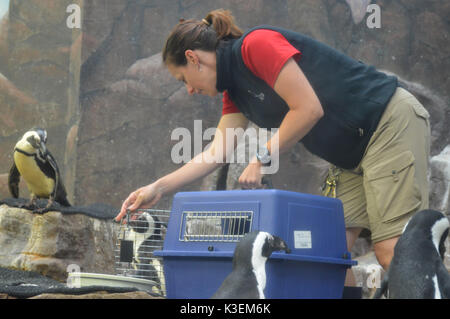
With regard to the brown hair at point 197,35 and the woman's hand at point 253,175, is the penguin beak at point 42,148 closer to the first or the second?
the brown hair at point 197,35

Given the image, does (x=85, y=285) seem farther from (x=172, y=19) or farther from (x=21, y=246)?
(x=172, y=19)

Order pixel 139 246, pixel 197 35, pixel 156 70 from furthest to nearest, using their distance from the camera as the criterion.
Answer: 1. pixel 156 70
2. pixel 139 246
3. pixel 197 35

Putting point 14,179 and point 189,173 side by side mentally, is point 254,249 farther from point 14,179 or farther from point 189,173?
point 14,179

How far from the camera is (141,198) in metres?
2.16

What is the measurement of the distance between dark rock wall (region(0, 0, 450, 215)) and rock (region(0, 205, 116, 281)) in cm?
96

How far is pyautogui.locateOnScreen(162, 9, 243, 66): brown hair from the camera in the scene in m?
2.09

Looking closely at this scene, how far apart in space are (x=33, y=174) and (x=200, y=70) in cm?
236

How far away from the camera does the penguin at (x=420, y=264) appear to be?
1.49 m

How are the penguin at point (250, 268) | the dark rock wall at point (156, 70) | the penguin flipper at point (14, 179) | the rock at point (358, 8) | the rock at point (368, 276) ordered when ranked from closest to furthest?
the penguin at point (250, 268) → the rock at point (368, 276) → the penguin flipper at point (14, 179) → the dark rock wall at point (156, 70) → the rock at point (358, 8)

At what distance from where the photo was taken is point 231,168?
15.5 feet

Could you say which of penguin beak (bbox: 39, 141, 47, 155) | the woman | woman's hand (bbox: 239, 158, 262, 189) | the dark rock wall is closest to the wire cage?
the woman

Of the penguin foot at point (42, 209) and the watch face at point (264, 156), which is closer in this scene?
the watch face at point (264, 156)

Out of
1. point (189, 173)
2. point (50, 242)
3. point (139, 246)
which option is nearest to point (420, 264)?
point (189, 173)

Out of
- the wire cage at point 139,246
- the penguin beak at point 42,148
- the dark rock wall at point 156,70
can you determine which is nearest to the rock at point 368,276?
the dark rock wall at point 156,70
